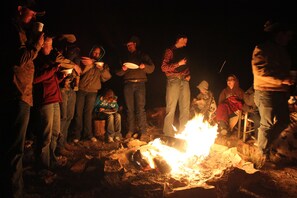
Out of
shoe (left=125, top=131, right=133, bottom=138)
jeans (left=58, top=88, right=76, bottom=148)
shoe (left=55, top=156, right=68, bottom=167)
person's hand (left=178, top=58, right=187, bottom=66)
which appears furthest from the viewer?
shoe (left=125, top=131, right=133, bottom=138)

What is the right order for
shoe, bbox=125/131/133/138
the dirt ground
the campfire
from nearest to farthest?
the dirt ground
the campfire
shoe, bbox=125/131/133/138

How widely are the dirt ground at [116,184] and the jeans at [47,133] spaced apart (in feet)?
0.93

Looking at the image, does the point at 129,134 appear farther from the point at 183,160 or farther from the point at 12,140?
the point at 12,140

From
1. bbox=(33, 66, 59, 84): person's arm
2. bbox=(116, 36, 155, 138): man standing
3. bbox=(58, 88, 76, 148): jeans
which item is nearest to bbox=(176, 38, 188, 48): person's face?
bbox=(116, 36, 155, 138): man standing

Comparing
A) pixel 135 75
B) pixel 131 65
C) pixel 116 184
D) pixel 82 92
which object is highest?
pixel 131 65

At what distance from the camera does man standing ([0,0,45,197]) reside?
11.3 ft

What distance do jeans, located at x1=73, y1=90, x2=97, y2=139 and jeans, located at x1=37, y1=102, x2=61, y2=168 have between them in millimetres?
1534

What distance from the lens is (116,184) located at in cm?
425

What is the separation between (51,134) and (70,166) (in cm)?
87

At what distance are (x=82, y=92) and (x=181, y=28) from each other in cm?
607

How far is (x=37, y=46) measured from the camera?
3.58 m

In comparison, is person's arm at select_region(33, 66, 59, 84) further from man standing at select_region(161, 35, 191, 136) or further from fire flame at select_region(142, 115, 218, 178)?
man standing at select_region(161, 35, 191, 136)

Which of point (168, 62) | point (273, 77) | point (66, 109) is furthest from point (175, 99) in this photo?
point (66, 109)

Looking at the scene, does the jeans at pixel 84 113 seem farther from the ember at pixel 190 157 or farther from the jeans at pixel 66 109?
the ember at pixel 190 157
